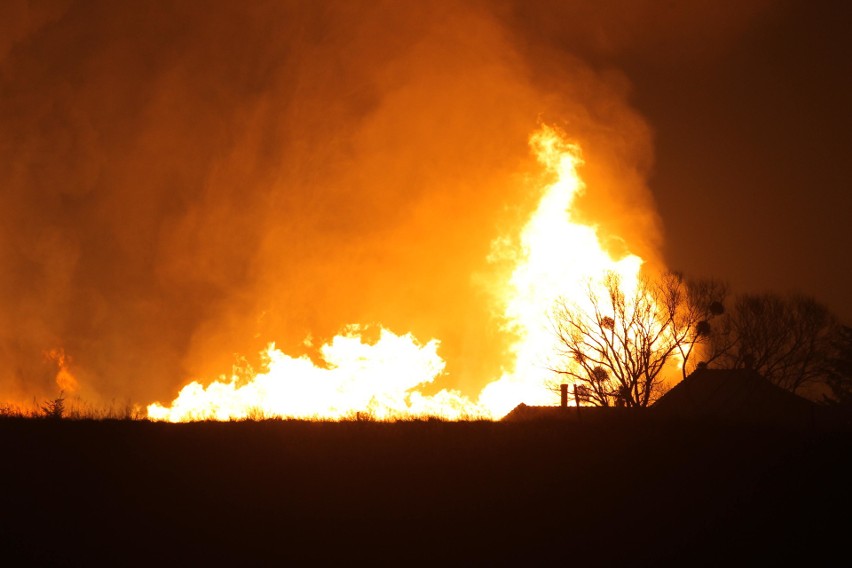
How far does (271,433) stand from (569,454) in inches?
274

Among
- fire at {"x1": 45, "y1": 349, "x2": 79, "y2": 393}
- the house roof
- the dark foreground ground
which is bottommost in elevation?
the dark foreground ground

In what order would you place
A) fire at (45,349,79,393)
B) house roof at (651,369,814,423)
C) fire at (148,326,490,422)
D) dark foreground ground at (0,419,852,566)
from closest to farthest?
dark foreground ground at (0,419,852,566) < fire at (148,326,490,422) < house roof at (651,369,814,423) < fire at (45,349,79,393)

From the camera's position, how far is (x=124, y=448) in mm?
17500

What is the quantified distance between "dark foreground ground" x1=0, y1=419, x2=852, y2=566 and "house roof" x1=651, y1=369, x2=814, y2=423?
2708 cm

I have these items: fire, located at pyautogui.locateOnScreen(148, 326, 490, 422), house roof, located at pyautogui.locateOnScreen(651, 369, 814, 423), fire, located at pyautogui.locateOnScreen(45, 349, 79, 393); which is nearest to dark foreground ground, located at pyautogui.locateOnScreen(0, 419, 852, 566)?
fire, located at pyautogui.locateOnScreen(148, 326, 490, 422)

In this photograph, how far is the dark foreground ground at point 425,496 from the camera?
1345cm

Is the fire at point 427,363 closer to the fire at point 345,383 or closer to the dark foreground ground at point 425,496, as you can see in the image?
the fire at point 345,383

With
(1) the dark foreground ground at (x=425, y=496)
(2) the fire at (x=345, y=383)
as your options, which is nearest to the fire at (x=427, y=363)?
(2) the fire at (x=345, y=383)

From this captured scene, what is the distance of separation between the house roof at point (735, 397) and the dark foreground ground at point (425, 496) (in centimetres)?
2708

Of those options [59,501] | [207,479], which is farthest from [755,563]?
[59,501]

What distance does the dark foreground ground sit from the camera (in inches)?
529

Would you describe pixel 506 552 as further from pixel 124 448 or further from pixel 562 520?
pixel 124 448

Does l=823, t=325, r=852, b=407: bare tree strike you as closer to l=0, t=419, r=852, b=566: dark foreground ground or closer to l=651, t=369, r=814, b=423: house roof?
l=651, t=369, r=814, b=423: house roof

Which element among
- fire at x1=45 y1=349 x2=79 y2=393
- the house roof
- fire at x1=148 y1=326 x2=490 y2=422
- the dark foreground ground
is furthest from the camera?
fire at x1=45 y1=349 x2=79 y2=393
